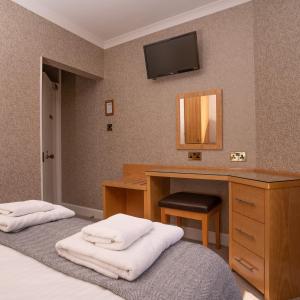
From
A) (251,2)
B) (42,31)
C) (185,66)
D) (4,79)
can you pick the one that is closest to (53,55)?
(42,31)

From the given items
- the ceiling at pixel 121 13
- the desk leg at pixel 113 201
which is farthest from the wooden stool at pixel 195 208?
the ceiling at pixel 121 13

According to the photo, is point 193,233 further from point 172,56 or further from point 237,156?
point 172,56

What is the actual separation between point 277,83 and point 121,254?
1973mm

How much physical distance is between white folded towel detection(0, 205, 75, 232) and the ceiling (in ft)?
6.80

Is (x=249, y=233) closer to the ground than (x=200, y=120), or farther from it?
closer to the ground

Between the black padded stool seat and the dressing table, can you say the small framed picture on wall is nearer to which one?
the dressing table

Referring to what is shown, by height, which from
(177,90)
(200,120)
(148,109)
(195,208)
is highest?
(177,90)

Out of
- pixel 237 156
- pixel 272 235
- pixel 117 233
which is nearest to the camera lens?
pixel 117 233

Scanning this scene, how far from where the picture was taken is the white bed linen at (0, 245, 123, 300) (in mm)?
660

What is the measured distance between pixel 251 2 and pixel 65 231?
8.38 feet

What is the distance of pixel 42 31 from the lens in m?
2.48

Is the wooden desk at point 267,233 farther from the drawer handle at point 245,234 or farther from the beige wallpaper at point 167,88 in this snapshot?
the beige wallpaper at point 167,88

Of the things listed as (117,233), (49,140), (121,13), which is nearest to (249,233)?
(117,233)

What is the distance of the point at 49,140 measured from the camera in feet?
12.2
